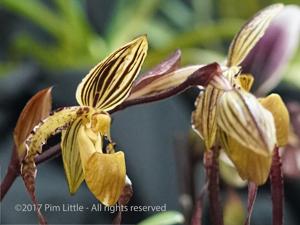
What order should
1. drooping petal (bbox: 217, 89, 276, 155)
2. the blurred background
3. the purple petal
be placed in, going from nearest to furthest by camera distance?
drooping petal (bbox: 217, 89, 276, 155)
the purple petal
the blurred background

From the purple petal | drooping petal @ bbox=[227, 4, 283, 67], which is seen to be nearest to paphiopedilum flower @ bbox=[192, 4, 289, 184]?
drooping petal @ bbox=[227, 4, 283, 67]

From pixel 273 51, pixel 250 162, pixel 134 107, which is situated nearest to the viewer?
pixel 250 162

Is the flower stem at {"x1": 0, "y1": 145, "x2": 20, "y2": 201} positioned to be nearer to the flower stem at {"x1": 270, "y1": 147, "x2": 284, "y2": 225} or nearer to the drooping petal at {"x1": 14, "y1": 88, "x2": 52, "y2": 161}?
the drooping petal at {"x1": 14, "y1": 88, "x2": 52, "y2": 161}

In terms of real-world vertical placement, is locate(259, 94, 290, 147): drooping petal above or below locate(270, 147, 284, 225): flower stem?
above

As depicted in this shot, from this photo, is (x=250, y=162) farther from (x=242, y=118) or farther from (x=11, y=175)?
(x=11, y=175)

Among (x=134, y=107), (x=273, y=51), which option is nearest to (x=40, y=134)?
(x=273, y=51)

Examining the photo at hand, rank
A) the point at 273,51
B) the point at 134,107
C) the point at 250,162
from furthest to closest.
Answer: the point at 134,107 → the point at 273,51 → the point at 250,162
